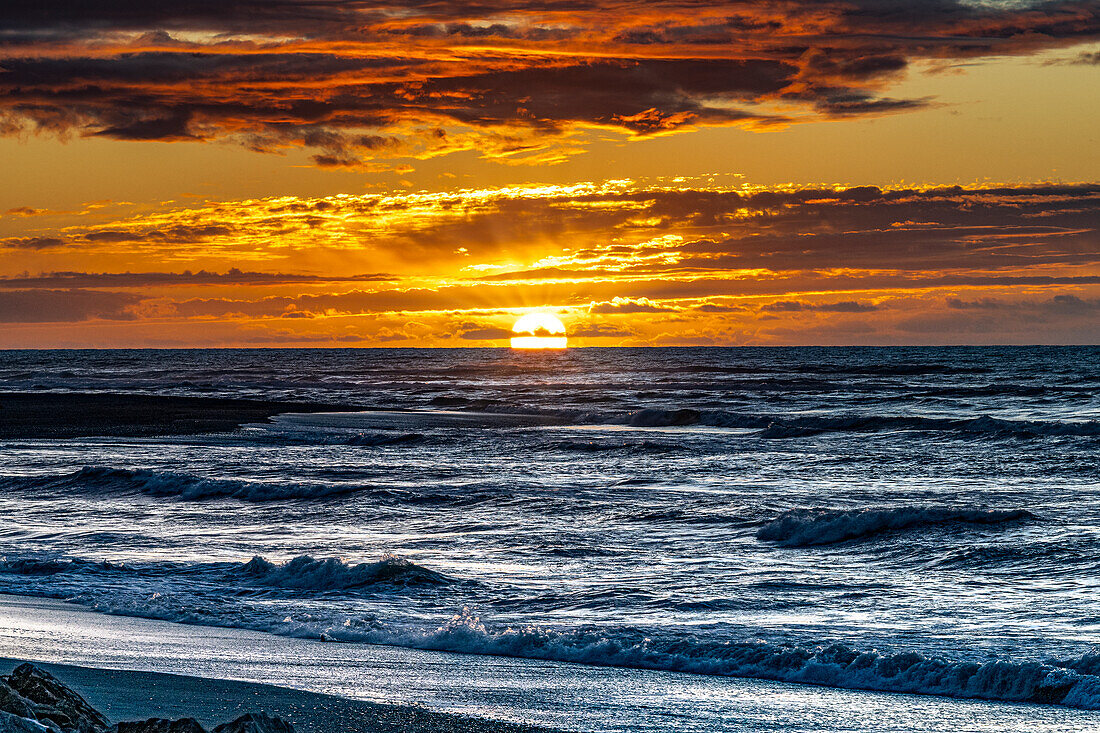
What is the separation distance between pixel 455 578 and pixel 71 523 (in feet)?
26.7

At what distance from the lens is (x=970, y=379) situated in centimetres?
7606

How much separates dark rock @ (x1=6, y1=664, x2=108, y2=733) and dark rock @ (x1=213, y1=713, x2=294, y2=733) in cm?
66

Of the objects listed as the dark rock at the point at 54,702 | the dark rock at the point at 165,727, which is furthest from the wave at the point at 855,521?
the dark rock at the point at 54,702

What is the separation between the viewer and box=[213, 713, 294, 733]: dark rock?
5.23 metres

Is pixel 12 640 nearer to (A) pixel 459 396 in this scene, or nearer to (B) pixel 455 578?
(B) pixel 455 578

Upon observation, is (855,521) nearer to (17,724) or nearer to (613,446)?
(17,724)

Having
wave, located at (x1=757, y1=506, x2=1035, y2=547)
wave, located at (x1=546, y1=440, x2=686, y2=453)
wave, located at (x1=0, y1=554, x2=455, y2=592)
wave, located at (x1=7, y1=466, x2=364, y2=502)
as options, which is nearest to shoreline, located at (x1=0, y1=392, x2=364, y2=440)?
wave, located at (x1=7, y1=466, x2=364, y2=502)

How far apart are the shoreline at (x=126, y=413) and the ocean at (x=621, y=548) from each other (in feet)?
15.5

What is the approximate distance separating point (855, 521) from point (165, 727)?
13.1 meters

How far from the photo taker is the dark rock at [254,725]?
523cm

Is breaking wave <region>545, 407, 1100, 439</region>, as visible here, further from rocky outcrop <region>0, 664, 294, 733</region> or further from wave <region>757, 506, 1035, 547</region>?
rocky outcrop <region>0, 664, 294, 733</region>

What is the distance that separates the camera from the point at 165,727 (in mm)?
5207

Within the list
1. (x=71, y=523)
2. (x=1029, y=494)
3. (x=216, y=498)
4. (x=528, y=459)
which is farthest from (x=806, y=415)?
(x=71, y=523)

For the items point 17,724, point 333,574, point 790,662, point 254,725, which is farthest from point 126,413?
point 17,724
